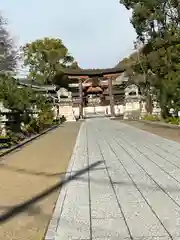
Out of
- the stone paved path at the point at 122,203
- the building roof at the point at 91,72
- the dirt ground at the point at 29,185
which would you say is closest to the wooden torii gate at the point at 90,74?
the building roof at the point at 91,72

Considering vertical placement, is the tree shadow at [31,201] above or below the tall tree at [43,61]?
below

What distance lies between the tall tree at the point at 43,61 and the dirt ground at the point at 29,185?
48.4 meters

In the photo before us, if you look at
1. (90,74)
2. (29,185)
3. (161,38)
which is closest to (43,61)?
(90,74)

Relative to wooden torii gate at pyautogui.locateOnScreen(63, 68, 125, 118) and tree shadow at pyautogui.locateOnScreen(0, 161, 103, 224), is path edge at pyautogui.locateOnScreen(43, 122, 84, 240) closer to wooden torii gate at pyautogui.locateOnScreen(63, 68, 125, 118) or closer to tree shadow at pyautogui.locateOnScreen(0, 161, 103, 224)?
tree shadow at pyautogui.locateOnScreen(0, 161, 103, 224)

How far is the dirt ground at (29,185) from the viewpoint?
17.3ft

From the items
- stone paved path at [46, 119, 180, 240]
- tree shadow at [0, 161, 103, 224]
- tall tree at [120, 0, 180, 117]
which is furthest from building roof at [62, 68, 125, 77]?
tree shadow at [0, 161, 103, 224]

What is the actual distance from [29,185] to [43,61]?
55911 mm

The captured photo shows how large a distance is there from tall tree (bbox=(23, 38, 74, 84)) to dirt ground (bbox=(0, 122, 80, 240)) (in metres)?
48.4

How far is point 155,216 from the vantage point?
552 centimetres

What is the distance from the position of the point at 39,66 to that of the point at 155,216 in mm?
59037

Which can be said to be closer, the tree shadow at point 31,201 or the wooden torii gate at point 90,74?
the tree shadow at point 31,201

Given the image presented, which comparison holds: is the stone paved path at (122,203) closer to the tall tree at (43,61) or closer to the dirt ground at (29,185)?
the dirt ground at (29,185)

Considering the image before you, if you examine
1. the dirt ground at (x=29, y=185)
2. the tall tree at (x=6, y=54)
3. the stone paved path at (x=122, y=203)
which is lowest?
the dirt ground at (x=29, y=185)

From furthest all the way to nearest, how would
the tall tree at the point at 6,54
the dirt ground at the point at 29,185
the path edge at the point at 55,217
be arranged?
1. the tall tree at the point at 6,54
2. the dirt ground at the point at 29,185
3. the path edge at the point at 55,217
